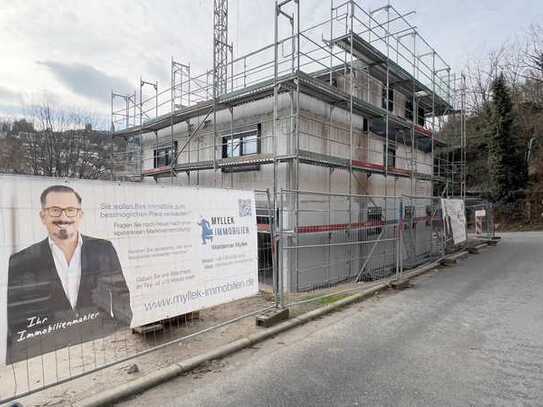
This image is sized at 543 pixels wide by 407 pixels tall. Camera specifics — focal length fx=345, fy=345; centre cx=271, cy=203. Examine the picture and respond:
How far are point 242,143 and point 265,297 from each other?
6974mm

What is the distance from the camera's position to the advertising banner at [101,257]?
2.88 meters

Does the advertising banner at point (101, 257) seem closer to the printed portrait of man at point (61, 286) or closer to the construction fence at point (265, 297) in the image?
the printed portrait of man at point (61, 286)

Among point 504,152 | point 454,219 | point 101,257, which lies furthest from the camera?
point 504,152

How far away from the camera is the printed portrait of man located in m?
2.90

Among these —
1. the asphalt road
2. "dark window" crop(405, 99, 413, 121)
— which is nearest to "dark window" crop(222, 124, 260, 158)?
the asphalt road

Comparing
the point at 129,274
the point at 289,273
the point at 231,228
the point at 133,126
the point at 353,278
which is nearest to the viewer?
the point at 129,274

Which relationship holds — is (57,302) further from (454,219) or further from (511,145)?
(511,145)

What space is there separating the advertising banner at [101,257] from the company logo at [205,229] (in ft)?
0.04

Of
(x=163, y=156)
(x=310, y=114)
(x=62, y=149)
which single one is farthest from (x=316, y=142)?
(x=62, y=149)

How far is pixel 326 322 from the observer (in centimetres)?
558

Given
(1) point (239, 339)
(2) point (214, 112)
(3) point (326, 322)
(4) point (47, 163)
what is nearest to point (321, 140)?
(2) point (214, 112)

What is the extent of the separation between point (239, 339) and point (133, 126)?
17038mm

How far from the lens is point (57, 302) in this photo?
3113 mm

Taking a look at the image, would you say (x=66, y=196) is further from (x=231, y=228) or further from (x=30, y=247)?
(x=231, y=228)
